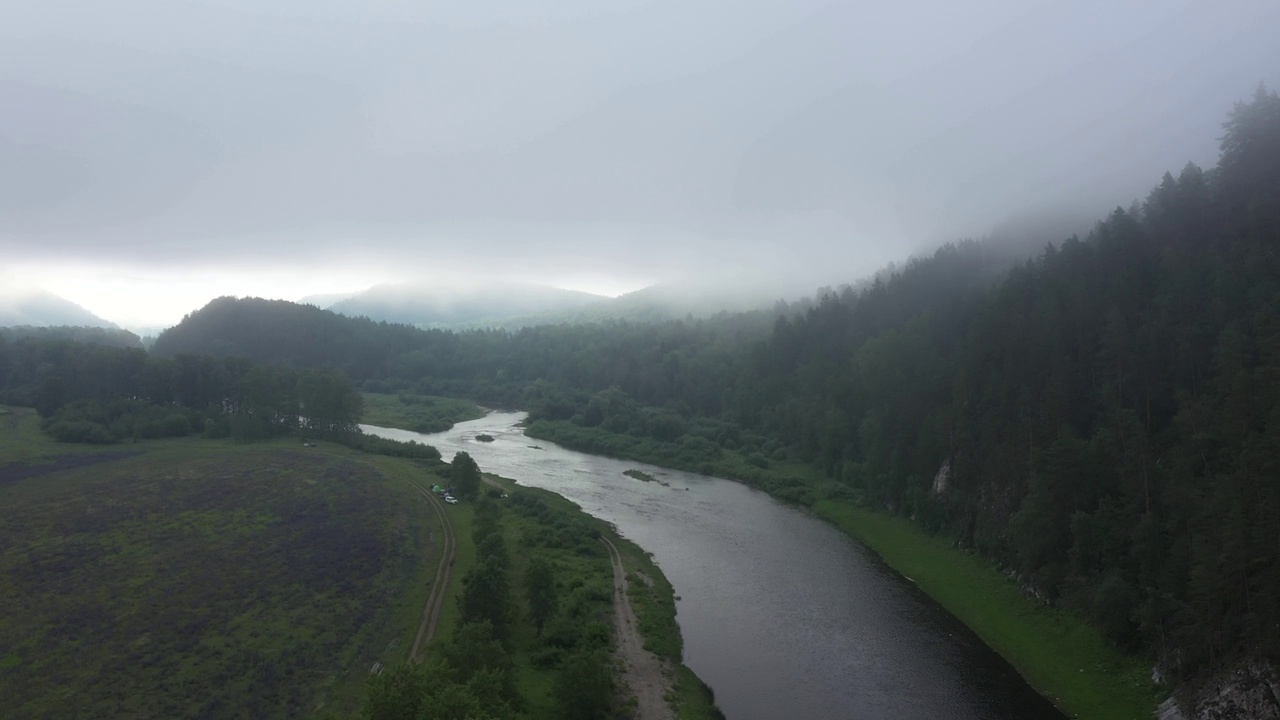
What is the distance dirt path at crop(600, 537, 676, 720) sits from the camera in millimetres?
34469

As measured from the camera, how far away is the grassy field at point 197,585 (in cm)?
3256

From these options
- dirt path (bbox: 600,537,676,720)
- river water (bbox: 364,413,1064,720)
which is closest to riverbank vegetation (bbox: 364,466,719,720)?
dirt path (bbox: 600,537,676,720)

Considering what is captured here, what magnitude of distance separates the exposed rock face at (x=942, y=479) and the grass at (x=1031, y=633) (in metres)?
4.40

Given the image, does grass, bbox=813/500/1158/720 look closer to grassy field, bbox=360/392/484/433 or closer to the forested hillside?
the forested hillside

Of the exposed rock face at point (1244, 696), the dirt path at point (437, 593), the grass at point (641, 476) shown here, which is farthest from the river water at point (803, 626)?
the dirt path at point (437, 593)

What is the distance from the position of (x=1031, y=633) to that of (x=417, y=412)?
129 metres

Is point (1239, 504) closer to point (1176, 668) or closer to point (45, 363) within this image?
point (1176, 668)

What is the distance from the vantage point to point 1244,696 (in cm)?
2775

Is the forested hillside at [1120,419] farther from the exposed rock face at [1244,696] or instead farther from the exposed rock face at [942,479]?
the exposed rock face at [1244,696]

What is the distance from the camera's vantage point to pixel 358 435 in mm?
106750

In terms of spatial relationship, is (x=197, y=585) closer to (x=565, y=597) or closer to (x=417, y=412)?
(x=565, y=597)

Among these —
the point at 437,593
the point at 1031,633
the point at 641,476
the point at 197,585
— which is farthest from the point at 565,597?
the point at 641,476

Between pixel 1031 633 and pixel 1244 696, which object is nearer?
pixel 1244 696

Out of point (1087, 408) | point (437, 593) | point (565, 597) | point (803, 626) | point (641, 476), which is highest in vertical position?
point (1087, 408)
